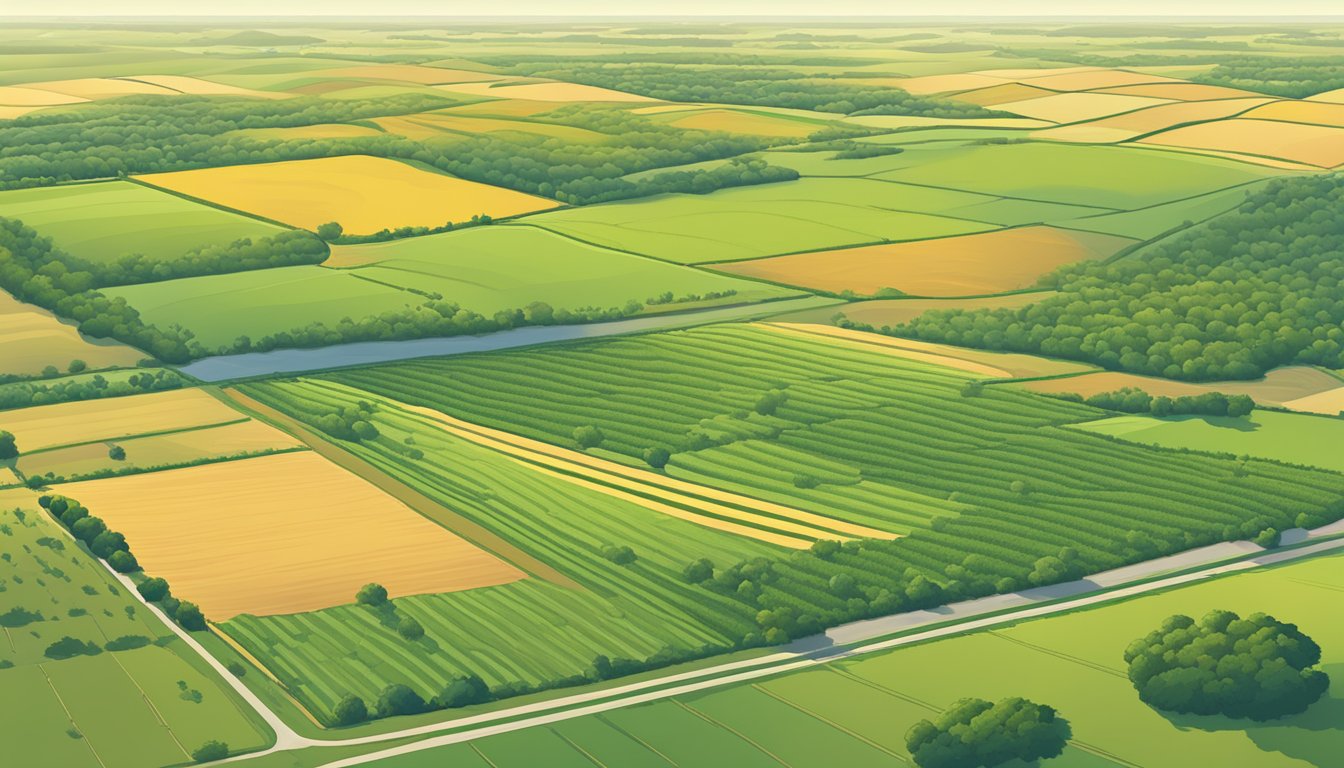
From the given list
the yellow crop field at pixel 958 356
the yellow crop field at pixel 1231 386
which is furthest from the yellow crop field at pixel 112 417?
the yellow crop field at pixel 1231 386

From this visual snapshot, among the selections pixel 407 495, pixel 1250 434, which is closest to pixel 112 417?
pixel 407 495

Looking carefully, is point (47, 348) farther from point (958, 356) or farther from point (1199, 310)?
point (1199, 310)

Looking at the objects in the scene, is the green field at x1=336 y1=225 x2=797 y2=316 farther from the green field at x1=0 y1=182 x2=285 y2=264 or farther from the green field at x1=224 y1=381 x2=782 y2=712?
the green field at x1=224 y1=381 x2=782 y2=712

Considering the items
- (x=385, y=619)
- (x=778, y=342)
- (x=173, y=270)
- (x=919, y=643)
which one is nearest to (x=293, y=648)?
(x=385, y=619)

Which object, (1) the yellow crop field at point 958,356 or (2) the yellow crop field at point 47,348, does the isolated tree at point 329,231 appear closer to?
(2) the yellow crop field at point 47,348

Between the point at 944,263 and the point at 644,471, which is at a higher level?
the point at 644,471

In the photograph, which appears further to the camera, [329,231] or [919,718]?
[329,231]

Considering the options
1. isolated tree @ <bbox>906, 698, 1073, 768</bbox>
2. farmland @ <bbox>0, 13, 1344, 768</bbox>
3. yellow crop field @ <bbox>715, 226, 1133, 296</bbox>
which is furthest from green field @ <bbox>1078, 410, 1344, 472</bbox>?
isolated tree @ <bbox>906, 698, 1073, 768</bbox>

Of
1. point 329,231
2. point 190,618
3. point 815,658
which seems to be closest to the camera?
point 815,658
